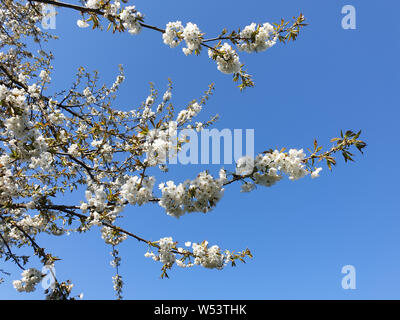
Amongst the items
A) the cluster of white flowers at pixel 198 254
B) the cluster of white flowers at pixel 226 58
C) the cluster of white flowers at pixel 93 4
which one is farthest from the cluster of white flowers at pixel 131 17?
the cluster of white flowers at pixel 198 254

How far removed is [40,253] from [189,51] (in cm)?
358

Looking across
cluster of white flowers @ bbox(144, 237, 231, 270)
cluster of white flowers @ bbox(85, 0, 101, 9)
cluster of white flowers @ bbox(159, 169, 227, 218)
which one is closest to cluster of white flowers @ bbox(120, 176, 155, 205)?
cluster of white flowers @ bbox(159, 169, 227, 218)

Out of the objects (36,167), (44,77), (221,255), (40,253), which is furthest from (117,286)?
(44,77)

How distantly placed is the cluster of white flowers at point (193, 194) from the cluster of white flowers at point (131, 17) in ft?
7.25

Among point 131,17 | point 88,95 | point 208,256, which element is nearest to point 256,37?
point 131,17

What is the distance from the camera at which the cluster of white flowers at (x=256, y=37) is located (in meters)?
3.62

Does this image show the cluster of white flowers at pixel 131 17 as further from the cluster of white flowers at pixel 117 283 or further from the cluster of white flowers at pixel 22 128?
the cluster of white flowers at pixel 117 283

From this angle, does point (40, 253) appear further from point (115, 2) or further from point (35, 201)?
point (115, 2)

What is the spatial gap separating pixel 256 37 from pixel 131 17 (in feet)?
5.65

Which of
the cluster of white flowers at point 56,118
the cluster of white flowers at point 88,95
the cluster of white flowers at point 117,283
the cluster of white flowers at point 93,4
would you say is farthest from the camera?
the cluster of white flowers at point 88,95

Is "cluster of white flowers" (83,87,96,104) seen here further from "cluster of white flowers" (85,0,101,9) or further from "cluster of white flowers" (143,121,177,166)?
"cluster of white flowers" (143,121,177,166)

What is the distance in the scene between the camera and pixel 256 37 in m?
3.63

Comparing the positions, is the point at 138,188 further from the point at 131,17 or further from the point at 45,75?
the point at 45,75

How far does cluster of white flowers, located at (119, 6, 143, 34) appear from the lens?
11.0 feet
